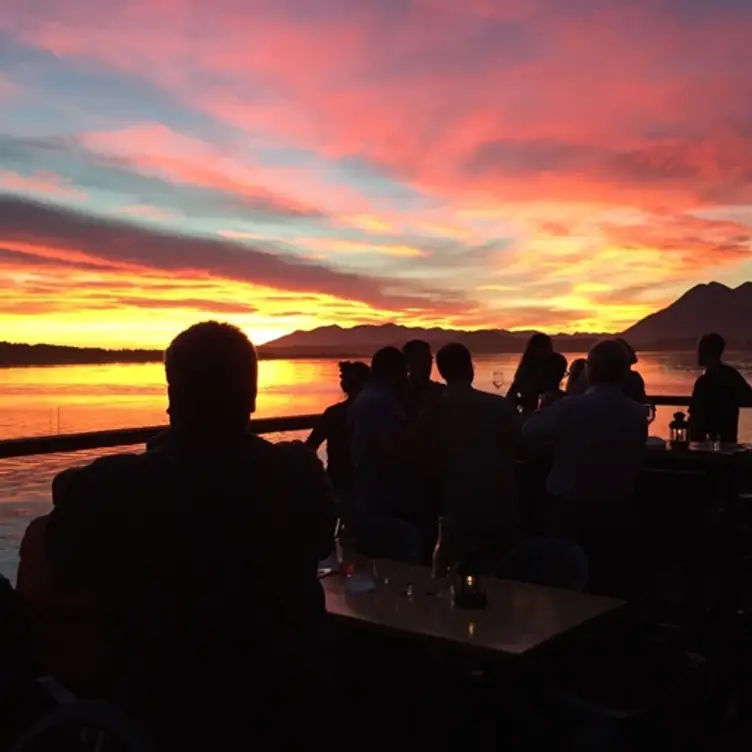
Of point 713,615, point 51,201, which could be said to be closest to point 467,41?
point 713,615

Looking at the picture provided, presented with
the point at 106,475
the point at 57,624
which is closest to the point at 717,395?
the point at 57,624

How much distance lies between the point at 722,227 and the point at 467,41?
286 inches

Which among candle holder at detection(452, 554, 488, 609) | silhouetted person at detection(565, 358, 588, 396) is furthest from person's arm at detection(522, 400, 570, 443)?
silhouetted person at detection(565, 358, 588, 396)

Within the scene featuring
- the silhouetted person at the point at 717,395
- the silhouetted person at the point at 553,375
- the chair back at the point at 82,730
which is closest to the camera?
the chair back at the point at 82,730

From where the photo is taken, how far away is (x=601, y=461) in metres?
3.89

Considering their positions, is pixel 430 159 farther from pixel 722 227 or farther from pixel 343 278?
pixel 343 278

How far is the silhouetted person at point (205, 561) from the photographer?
159cm

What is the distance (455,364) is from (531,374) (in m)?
2.07

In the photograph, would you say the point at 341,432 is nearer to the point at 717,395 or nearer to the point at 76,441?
the point at 76,441

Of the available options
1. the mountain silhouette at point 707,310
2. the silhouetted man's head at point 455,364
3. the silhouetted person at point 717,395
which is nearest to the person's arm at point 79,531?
the silhouetted man's head at point 455,364

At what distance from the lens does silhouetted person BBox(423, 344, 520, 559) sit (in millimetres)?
3857

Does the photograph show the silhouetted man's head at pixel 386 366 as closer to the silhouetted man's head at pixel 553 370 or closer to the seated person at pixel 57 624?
the silhouetted man's head at pixel 553 370

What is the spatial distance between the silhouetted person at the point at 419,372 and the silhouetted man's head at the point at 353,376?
13.1 inches

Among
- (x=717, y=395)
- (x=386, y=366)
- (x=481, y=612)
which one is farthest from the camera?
(x=717, y=395)
